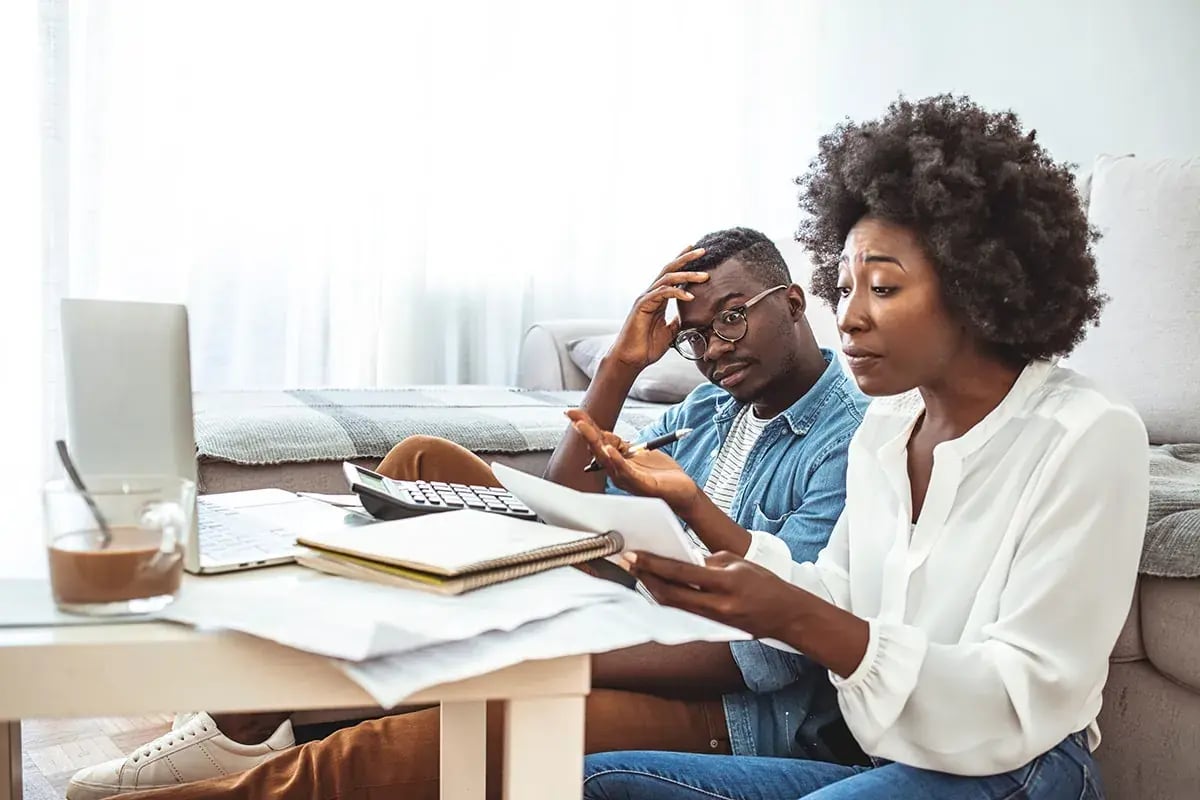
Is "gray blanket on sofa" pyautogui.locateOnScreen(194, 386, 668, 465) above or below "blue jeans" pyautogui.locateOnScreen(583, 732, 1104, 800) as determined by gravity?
above

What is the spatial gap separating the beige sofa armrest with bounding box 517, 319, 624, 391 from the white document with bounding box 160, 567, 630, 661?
2.04 metres

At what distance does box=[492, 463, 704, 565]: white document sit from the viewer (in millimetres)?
795

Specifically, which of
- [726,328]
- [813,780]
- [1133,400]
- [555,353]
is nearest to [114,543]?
[813,780]

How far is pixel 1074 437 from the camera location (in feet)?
3.11

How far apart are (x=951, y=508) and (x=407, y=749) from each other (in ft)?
1.74

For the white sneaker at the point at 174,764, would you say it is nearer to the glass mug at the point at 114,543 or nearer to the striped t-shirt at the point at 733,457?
the striped t-shirt at the point at 733,457

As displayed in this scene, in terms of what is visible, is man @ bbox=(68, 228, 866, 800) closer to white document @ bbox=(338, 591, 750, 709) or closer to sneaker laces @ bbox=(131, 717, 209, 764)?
sneaker laces @ bbox=(131, 717, 209, 764)

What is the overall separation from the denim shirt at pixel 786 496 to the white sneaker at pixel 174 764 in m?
0.56

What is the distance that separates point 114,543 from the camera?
697 millimetres

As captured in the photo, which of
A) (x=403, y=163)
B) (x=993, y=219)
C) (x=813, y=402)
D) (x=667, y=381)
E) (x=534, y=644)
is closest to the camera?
(x=534, y=644)

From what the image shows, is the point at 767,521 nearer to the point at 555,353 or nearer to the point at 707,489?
the point at 707,489

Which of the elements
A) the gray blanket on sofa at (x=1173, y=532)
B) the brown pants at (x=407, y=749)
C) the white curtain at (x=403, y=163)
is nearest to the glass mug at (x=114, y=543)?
the brown pants at (x=407, y=749)

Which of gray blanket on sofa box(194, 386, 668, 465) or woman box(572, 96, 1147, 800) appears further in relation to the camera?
gray blanket on sofa box(194, 386, 668, 465)

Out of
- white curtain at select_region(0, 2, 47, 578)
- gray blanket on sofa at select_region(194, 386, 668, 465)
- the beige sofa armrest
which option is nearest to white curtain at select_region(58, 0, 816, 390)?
white curtain at select_region(0, 2, 47, 578)
